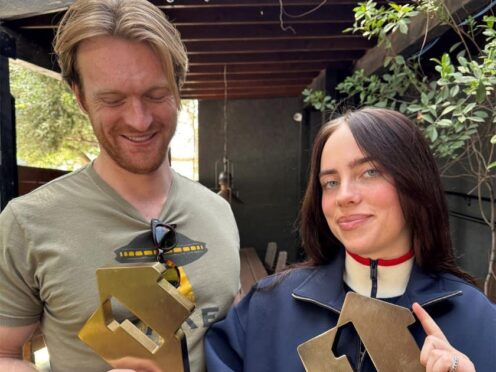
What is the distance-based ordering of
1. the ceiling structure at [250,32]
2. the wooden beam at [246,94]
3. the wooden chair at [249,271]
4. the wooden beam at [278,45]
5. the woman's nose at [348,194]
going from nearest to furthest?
the woman's nose at [348,194]
the ceiling structure at [250,32]
the wooden beam at [278,45]
the wooden chair at [249,271]
the wooden beam at [246,94]

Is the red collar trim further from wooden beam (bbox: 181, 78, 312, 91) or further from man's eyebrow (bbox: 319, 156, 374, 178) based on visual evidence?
wooden beam (bbox: 181, 78, 312, 91)

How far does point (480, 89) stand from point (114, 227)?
1.70 meters

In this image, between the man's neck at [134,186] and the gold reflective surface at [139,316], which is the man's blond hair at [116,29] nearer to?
the man's neck at [134,186]

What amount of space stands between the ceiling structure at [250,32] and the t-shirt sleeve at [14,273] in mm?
1365

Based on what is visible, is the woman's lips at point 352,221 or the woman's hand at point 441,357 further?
the woman's lips at point 352,221

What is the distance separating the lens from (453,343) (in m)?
1.15

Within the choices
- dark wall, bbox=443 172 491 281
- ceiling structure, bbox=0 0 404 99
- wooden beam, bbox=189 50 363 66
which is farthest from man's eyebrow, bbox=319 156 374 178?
wooden beam, bbox=189 50 363 66

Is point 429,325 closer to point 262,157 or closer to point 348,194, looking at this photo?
point 348,194

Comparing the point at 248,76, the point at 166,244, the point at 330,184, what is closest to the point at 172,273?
the point at 166,244

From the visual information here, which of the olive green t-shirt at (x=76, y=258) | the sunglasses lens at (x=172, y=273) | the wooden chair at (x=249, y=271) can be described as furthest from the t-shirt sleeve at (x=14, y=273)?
the wooden chair at (x=249, y=271)

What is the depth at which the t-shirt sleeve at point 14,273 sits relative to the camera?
1.22 meters

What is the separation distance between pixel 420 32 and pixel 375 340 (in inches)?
102

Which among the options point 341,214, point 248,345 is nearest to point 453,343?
point 341,214

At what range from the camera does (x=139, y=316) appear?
1.08 m
